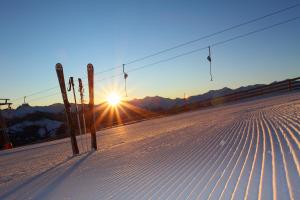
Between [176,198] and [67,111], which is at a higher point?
[67,111]

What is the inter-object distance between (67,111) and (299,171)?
9542mm

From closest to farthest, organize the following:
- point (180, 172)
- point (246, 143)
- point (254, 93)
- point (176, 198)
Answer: point (176, 198)
point (180, 172)
point (246, 143)
point (254, 93)

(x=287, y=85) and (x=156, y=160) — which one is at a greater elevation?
(x=287, y=85)

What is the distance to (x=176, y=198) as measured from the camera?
14.0 ft

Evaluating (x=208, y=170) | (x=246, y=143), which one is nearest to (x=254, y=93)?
(x=246, y=143)

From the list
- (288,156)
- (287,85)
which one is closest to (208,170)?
(288,156)

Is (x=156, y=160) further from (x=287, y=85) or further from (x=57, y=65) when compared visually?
(x=287, y=85)

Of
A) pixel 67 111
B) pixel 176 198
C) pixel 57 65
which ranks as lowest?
pixel 176 198

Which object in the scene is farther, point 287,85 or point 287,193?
point 287,85

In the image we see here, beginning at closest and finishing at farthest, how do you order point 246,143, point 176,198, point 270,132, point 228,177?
point 176,198, point 228,177, point 246,143, point 270,132

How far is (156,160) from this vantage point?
24.4ft

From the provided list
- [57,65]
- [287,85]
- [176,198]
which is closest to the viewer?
[176,198]

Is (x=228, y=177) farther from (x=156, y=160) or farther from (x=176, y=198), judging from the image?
(x=156, y=160)

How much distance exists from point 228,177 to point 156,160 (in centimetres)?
291
